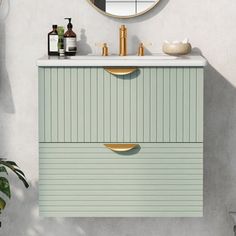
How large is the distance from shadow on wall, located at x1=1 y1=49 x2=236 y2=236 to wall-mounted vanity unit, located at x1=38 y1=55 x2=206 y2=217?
0.44 metres

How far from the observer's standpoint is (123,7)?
3740 millimetres

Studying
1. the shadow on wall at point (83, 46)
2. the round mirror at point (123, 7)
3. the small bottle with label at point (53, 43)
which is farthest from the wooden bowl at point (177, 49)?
the small bottle with label at point (53, 43)

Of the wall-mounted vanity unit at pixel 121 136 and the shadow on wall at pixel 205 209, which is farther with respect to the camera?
the shadow on wall at pixel 205 209

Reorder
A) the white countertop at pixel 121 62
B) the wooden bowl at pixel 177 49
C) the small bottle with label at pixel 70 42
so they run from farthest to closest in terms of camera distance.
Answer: the small bottle with label at pixel 70 42, the wooden bowl at pixel 177 49, the white countertop at pixel 121 62

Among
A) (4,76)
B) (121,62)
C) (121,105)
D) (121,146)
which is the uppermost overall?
(121,62)

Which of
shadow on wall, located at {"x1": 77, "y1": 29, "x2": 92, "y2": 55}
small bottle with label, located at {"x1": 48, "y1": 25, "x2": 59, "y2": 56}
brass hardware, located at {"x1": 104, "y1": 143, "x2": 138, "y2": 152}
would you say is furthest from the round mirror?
brass hardware, located at {"x1": 104, "y1": 143, "x2": 138, "y2": 152}

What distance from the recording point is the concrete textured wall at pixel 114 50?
3758 mm

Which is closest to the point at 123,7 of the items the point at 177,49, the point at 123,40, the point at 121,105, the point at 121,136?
the point at 123,40

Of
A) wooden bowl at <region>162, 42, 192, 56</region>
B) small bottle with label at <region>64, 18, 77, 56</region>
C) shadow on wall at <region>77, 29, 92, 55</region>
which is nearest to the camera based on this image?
wooden bowl at <region>162, 42, 192, 56</region>

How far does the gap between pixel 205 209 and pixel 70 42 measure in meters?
1.26

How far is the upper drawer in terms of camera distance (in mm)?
3371

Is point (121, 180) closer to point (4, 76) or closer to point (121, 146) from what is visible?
point (121, 146)

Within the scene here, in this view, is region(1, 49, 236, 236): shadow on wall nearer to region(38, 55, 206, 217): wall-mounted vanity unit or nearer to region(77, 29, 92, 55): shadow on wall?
region(38, 55, 206, 217): wall-mounted vanity unit

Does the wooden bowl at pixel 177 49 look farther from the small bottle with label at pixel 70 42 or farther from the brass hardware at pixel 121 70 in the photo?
the small bottle with label at pixel 70 42
